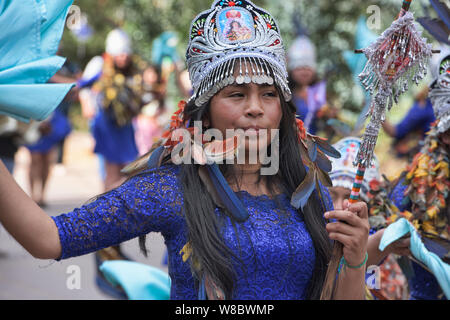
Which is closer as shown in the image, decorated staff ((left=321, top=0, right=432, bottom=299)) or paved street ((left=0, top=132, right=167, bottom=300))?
decorated staff ((left=321, top=0, right=432, bottom=299))

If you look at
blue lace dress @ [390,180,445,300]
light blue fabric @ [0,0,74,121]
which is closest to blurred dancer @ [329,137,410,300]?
blue lace dress @ [390,180,445,300]

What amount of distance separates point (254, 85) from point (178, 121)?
0.34 meters

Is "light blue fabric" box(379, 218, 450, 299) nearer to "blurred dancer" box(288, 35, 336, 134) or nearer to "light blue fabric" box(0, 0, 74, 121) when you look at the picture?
"light blue fabric" box(0, 0, 74, 121)

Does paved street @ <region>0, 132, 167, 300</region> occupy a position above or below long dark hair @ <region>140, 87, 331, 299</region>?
above

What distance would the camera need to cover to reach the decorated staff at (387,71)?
196cm

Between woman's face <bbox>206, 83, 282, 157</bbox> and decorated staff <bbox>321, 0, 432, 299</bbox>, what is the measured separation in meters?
0.33

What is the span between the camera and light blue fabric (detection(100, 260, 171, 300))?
9.96ft

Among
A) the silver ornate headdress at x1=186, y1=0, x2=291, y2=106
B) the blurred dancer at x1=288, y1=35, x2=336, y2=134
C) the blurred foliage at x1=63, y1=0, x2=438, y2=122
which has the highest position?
the blurred foliage at x1=63, y1=0, x2=438, y2=122

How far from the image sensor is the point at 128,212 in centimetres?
209

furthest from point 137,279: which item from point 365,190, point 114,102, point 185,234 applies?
point 114,102

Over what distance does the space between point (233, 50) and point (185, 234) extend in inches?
26.0

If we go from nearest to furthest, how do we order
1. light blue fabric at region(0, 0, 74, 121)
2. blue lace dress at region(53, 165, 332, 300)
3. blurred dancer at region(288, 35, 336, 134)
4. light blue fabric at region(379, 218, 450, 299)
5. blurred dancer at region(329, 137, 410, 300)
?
light blue fabric at region(0, 0, 74, 121) → blue lace dress at region(53, 165, 332, 300) → light blue fabric at region(379, 218, 450, 299) → blurred dancer at region(329, 137, 410, 300) → blurred dancer at region(288, 35, 336, 134)

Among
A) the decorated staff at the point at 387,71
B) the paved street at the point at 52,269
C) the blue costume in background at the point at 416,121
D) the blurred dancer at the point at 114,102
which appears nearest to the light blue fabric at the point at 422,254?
the decorated staff at the point at 387,71
